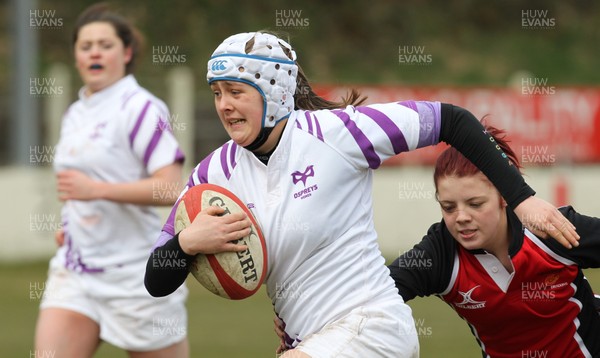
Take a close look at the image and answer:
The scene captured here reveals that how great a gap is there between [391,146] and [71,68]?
2065 centimetres

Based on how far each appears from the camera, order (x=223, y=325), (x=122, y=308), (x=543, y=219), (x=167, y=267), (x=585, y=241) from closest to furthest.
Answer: (x=543, y=219) → (x=167, y=267) → (x=585, y=241) → (x=122, y=308) → (x=223, y=325)

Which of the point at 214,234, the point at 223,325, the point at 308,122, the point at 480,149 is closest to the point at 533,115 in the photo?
the point at 223,325

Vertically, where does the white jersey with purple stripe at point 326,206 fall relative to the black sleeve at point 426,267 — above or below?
above

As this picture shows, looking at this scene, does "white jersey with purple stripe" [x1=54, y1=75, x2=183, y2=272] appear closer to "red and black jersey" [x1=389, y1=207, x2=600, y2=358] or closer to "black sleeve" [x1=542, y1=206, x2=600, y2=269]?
"red and black jersey" [x1=389, y1=207, x2=600, y2=358]

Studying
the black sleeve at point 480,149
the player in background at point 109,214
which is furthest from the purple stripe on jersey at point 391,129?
the player in background at point 109,214

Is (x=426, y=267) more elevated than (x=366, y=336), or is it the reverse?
(x=426, y=267)

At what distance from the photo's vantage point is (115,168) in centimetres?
646

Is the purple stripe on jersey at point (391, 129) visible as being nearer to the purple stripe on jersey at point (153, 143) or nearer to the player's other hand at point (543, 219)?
the player's other hand at point (543, 219)

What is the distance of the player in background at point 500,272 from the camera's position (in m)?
5.09

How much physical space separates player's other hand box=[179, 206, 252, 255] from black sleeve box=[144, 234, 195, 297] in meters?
0.05

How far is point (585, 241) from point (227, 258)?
5.05ft

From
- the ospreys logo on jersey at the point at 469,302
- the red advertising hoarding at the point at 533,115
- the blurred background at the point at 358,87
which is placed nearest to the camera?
the ospreys logo on jersey at the point at 469,302

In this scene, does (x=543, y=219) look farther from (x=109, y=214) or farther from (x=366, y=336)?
(x=109, y=214)

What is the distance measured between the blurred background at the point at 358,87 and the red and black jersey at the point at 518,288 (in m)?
1.20
